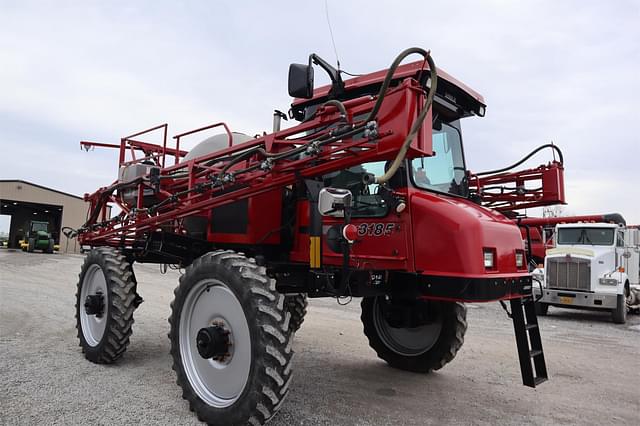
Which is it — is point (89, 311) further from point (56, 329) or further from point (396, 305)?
point (396, 305)

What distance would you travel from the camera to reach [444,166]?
4520 mm

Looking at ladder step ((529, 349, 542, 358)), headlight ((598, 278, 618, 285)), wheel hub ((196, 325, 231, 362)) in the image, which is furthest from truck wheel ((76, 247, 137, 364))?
headlight ((598, 278, 618, 285))

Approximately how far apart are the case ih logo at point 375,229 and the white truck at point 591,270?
8.61 m

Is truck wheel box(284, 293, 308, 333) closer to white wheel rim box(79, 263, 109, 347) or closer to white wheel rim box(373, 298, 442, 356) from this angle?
white wheel rim box(373, 298, 442, 356)

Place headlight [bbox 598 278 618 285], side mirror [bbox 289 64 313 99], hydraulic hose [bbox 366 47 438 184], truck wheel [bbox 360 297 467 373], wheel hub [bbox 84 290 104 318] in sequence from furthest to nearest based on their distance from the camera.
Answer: headlight [bbox 598 278 618 285] → wheel hub [bbox 84 290 104 318] → truck wheel [bbox 360 297 467 373] → side mirror [bbox 289 64 313 99] → hydraulic hose [bbox 366 47 438 184]

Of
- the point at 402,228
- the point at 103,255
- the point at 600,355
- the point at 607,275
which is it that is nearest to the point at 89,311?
the point at 103,255

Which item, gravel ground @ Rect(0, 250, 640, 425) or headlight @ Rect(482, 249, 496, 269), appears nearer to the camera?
headlight @ Rect(482, 249, 496, 269)

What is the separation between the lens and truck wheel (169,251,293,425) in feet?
11.3

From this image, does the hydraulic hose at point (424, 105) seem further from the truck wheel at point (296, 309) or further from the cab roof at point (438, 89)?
the truck wheel at point (296, 309)

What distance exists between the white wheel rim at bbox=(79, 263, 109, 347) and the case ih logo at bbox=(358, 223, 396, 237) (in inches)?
130

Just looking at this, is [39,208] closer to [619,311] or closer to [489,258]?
[619,311]

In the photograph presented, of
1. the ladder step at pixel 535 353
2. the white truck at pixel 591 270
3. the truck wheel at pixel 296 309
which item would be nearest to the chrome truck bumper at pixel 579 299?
the white truck at pixel 591 270

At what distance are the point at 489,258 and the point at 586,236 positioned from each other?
10843 mm

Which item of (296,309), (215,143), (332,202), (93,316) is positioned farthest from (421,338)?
(93,316)
